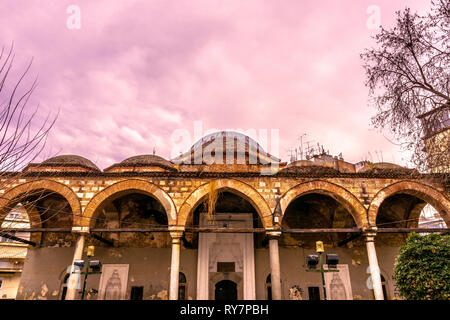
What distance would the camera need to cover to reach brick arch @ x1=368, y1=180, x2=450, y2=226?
985 centimetres

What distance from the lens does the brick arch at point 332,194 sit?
Result: 9750mm

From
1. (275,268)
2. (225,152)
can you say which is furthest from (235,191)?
(225,152)

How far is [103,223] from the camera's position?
12195 millimetres

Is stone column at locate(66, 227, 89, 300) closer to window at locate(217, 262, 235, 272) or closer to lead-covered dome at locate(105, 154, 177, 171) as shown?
lead-covered dome at locate(105, 154, 177, 171)

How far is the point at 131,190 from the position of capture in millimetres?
9984

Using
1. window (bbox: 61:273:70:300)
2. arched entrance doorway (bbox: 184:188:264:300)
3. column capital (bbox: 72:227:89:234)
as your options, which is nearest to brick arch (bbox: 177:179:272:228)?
arched entrance doorway (bbox: 184:188:264:300)

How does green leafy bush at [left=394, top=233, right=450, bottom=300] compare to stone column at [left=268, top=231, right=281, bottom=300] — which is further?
stone column at [left=268, top=231, right=281, bottom=300]

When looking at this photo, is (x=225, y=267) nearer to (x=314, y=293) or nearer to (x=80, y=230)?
(x=314, y=293)

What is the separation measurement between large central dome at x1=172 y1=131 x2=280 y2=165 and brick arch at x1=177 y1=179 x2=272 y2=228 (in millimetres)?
6424

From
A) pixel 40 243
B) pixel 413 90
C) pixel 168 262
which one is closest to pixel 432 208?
pixel 413 90

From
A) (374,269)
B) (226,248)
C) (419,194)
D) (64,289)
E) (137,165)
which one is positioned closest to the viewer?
(374,269)

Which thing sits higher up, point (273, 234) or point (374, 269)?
point (273, 234)

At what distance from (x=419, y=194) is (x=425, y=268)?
4515 millimetres

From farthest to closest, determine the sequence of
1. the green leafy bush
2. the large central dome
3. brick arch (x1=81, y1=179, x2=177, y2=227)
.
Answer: the large central dome < brick arch (x1=81, y1=179, x2=177, y2=227) < the green leafy bush
